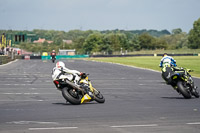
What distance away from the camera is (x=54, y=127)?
1059 cm

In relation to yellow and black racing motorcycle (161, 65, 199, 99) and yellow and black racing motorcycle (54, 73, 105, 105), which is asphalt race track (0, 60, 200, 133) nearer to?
yellow and black racing motorcycle (54, 73, 105, 105)

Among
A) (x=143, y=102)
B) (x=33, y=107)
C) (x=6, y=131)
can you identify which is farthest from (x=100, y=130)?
(x=143, y=102)

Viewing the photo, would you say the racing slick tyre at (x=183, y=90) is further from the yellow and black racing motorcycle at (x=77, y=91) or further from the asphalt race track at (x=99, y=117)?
the yellow and black racing motorcycle at (x=77, y=91)

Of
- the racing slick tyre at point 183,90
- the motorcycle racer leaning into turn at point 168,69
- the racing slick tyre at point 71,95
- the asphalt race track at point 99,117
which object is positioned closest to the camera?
the asphalt race track at point 99,117

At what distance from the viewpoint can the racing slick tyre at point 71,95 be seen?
50.4 feet

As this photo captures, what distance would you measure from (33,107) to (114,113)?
308cm

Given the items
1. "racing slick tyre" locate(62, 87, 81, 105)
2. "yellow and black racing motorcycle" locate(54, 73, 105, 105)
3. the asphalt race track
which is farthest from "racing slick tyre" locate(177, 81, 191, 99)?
"racing slick tyre" locate(62, 87, 81, 105)

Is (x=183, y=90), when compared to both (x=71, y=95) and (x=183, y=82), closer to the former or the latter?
(x=183, y=82)

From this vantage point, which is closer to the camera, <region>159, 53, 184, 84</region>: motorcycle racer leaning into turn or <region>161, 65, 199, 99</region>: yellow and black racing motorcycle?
<region>161, 65, 199, 99</region>: yellow and black racing motorcycle

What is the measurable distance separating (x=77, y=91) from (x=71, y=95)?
0.78 feet

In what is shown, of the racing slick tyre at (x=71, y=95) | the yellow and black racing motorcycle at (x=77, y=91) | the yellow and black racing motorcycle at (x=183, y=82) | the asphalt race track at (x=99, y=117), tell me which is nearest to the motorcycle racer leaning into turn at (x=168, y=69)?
the yellow and black racing motorcycle at (x=183, y=82)

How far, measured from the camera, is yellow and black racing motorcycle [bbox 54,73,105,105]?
15.4 m

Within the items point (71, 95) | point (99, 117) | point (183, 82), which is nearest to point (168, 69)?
point (183, 82)

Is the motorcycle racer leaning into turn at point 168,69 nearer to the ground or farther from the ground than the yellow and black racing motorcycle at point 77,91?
farther from the ground
